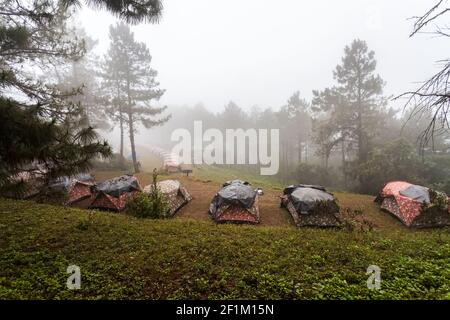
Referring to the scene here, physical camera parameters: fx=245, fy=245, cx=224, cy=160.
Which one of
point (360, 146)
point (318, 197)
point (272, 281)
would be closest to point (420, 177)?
point (360, 146)

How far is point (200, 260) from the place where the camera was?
5609mm

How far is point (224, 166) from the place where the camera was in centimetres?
4003

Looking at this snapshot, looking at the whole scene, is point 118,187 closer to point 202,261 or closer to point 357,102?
point 202,261

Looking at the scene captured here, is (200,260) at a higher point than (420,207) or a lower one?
lower

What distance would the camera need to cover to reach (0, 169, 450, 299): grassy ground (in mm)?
4363

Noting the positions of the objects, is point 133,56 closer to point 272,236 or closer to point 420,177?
point 272,236

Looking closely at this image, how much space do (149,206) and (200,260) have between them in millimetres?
5441

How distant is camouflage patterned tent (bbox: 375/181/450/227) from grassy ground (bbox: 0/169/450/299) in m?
3.16

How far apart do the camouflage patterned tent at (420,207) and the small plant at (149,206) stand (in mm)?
10932
